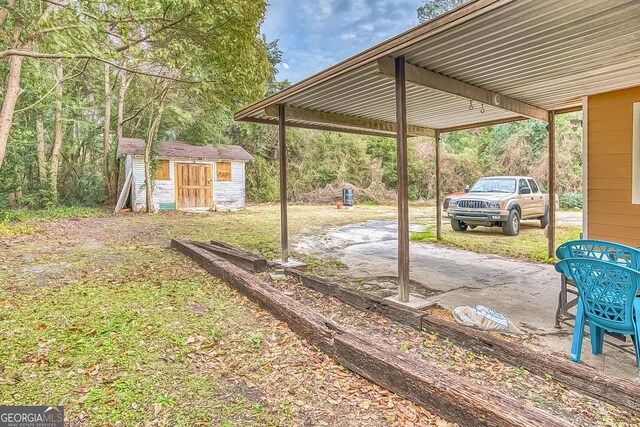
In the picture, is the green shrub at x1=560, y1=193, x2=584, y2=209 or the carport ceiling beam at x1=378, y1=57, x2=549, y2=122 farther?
the green shrub at x1=560, y1=193, x2=584, y2=209

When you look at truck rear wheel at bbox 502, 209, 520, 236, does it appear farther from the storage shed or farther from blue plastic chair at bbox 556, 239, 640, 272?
the storage shed

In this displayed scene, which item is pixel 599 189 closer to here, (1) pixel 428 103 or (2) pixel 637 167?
(2) pixel 637 167

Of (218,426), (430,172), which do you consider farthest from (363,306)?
(430,172)

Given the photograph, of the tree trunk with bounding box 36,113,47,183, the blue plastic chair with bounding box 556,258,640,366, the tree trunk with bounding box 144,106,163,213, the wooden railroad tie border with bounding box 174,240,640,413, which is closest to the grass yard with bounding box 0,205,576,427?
the wooden railroad tie border with bounding box 174,240,640,413

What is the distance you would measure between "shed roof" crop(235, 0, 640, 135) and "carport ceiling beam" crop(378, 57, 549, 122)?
1 centimetres

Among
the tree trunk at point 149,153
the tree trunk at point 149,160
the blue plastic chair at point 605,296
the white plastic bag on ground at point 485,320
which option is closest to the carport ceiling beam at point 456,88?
the blue plastic chair at point 605,296

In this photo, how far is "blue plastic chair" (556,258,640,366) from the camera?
7.44 feet

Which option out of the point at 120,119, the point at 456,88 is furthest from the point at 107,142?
the point at 456,88

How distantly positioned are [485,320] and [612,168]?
12.3 ft

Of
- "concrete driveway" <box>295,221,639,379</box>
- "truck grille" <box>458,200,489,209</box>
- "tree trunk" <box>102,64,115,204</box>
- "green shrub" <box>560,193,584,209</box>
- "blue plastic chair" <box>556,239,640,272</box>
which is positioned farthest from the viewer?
"green shrub" <box>560,193,584,209</box>

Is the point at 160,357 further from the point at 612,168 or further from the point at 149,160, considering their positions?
the point at 149,160

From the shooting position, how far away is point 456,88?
4.42 metres

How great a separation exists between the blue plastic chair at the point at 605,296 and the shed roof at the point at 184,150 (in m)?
15.3

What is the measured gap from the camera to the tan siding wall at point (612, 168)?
4914 mm
